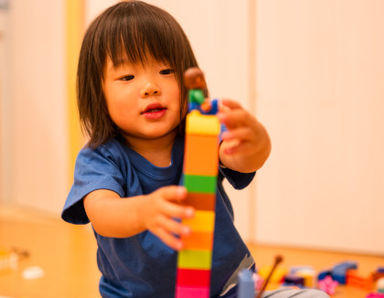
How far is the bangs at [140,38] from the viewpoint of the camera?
2.18 ft

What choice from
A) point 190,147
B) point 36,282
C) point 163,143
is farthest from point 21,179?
point 190,147

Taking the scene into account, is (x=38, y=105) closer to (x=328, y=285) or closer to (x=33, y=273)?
(x=33, y=273)

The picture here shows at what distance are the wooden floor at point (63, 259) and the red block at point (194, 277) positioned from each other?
75cm

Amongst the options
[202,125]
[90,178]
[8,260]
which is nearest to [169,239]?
[202,125]

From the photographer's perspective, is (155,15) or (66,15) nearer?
(155,15)

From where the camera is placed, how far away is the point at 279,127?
1578 millimetres

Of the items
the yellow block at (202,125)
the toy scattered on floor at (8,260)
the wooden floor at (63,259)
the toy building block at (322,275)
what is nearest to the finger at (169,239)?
the yellow block at (202,125)

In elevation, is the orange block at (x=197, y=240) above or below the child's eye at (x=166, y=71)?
below

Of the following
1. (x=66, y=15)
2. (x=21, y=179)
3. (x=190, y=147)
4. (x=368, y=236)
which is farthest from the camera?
(x=21, y=179)

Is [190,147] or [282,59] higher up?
[282,59]

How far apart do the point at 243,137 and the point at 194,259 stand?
146 millimetres

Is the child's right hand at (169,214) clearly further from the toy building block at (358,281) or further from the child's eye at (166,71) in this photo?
the toy building block at (358,281)

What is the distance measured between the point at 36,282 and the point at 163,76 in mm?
835

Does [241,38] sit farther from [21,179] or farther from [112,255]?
[21,179]
